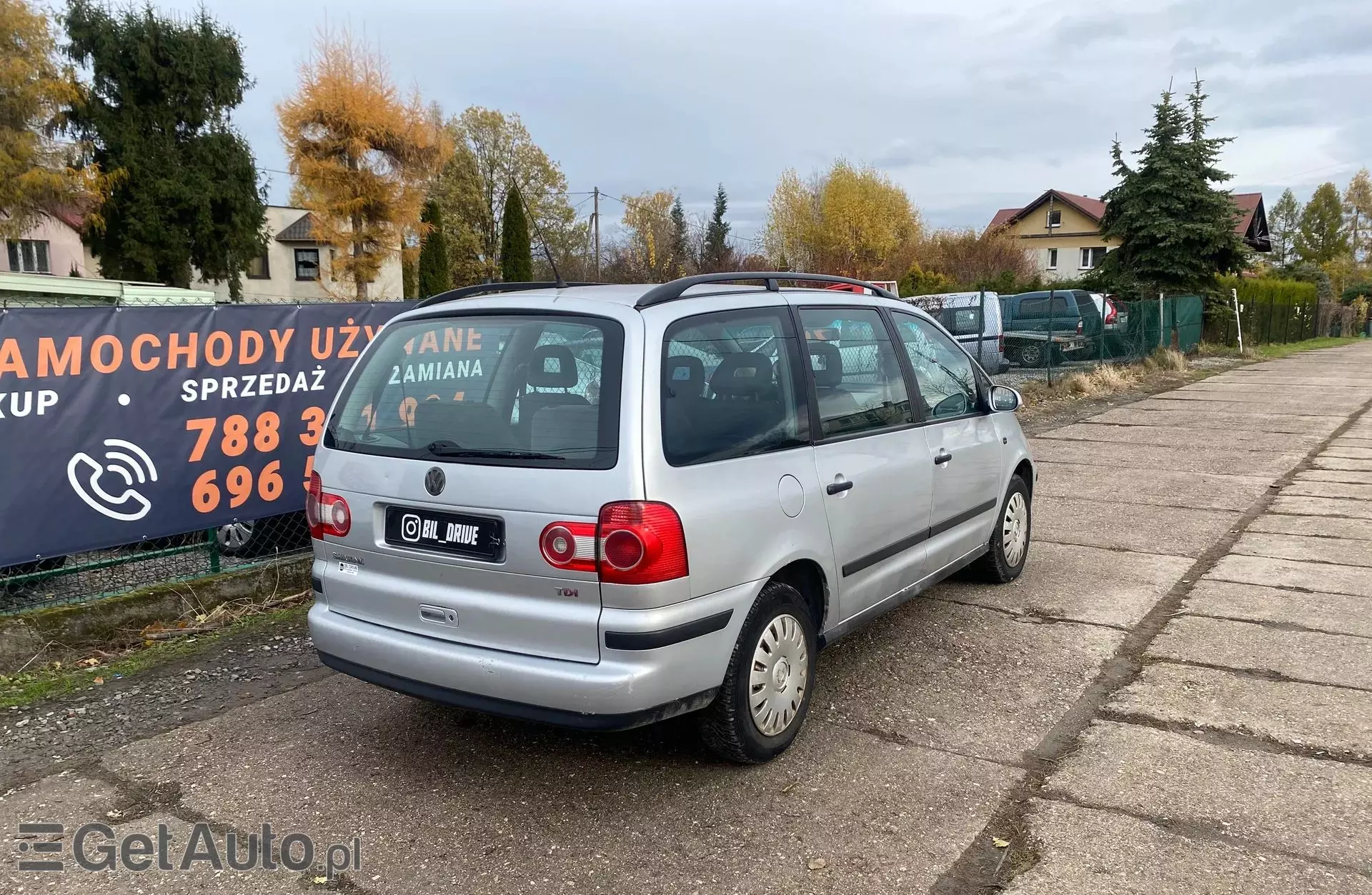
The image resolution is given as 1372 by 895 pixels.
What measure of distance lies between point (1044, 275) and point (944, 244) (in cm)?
1287

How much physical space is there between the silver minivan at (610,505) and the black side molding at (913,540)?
19 millimetres

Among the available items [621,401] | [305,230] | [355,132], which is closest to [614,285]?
[621,401]

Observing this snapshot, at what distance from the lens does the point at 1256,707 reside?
4211 millimetres

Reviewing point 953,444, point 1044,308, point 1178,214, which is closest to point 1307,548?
point 953,444

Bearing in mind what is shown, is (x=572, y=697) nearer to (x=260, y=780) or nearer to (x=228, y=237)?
(x=260, y=780)

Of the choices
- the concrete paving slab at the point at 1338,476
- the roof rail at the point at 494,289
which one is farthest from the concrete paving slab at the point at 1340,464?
the roof rail at the point at 494,289

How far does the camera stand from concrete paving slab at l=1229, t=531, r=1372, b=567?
6762 millimetres

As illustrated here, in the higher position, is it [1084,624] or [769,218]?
[769,218]

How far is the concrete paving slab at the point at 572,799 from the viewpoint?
3018mm

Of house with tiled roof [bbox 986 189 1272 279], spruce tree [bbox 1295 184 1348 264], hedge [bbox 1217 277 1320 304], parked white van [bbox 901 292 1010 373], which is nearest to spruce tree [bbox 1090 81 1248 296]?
hedge [bbox 1217 277 1320 304]

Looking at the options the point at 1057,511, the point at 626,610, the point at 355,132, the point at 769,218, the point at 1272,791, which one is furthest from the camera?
the point at 769,218

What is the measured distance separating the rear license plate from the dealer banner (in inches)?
78.4

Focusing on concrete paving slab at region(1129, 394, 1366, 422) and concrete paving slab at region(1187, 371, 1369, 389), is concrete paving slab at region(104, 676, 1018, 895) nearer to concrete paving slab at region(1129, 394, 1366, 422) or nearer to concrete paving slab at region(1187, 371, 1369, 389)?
concrete paving slab at region(1129, 394, 1366, 422)

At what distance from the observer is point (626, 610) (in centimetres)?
309
